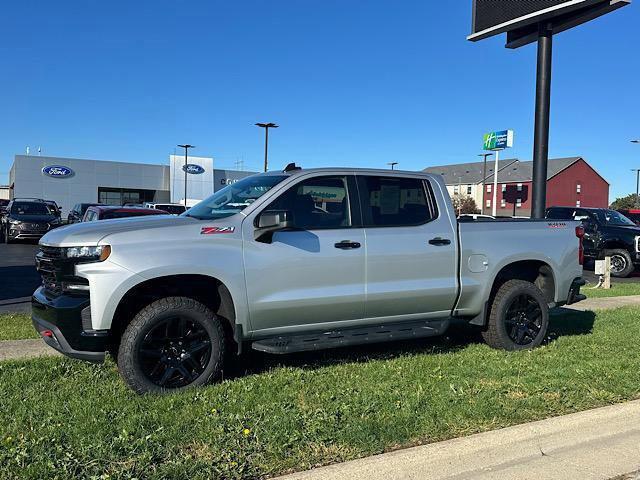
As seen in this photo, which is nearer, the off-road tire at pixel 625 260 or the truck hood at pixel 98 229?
the truck hood at pixel 98 229

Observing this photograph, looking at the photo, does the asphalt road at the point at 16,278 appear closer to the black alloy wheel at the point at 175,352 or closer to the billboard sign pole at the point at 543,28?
the black alloy wheel at the point at 175,352

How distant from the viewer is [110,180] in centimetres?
5406

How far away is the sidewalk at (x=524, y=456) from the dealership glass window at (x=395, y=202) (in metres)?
2.26

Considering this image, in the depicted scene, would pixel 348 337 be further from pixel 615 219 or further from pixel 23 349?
pixel 615 219

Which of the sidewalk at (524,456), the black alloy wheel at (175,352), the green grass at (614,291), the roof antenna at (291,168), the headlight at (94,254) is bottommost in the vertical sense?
the sidewalk at (524,456)

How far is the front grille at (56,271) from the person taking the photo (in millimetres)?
4453

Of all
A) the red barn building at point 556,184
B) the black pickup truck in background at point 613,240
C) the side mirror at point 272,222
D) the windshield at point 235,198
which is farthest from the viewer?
the red barn building at point 556,184

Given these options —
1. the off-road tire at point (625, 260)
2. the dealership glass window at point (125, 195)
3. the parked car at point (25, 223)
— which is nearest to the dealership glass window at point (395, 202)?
the off-road tire at point (625, 260)

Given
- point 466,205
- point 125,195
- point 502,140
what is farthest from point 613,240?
point 466,205

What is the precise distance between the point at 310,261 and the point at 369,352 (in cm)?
167

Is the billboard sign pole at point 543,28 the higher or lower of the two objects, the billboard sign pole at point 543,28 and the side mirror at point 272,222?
the higher

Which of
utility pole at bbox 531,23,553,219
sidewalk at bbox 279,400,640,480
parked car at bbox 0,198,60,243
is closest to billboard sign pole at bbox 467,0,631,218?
utility pole at bbox 531,23,553,219

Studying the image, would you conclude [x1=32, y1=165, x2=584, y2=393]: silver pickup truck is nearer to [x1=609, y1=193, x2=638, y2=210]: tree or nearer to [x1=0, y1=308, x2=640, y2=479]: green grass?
[x1=0, y1=308, x2=640, y2=479]: green grass

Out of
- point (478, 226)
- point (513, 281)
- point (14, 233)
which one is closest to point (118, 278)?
point (478, 226)
